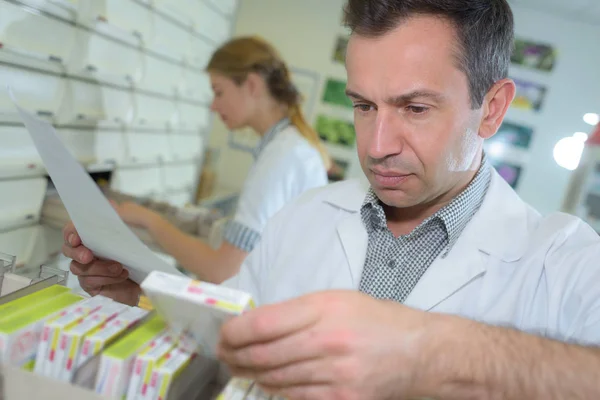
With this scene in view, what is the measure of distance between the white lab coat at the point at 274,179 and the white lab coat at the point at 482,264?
509 mm

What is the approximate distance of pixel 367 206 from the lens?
1.21 m

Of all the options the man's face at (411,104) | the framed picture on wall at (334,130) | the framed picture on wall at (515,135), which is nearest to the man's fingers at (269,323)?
the man's face at (411,104)

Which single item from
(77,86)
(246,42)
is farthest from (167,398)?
(246,42)

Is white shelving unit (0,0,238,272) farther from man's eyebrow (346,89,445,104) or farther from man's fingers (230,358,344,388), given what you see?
man's fingers (230,358,344,388)

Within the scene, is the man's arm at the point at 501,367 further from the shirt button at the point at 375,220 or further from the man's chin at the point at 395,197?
the shirt button at the point at 375,220

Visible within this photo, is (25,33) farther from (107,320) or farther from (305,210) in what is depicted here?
(107,320)

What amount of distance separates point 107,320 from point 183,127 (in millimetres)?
2539

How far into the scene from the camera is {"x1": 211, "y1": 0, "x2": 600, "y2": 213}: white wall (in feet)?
13.8

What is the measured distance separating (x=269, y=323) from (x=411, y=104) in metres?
0.61

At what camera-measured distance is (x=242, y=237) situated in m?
1.79

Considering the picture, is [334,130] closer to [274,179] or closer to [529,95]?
[529,95]

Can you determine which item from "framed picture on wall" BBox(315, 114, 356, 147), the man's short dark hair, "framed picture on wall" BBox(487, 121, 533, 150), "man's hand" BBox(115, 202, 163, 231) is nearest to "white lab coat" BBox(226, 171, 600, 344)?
the man's short dark hair

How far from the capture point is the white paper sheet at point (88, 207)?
66 cm

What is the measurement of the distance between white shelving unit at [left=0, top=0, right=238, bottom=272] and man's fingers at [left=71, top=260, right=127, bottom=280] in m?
0.85
